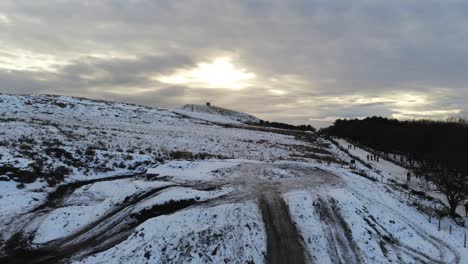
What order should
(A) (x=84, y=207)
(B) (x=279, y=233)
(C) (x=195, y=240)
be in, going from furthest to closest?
(A) (x=84, y=207), (B) (x=279, y=233), (C) (x=195, y=240)

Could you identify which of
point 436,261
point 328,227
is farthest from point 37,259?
point 436,261

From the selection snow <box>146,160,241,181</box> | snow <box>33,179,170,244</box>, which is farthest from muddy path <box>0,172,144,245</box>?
snow <box>146,160,241,181</box>

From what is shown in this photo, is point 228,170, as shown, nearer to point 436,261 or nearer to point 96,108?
point 436,261

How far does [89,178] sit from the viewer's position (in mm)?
22094

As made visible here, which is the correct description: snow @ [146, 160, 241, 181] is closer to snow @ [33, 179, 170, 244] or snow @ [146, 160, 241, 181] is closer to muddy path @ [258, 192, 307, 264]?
snow @ [33, 179, 170, 244]

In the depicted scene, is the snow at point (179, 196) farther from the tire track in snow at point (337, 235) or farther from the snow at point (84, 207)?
the tire track in snow at point (337, 235)

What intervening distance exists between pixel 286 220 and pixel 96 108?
69836 mm

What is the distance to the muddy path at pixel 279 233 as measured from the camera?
1348cm

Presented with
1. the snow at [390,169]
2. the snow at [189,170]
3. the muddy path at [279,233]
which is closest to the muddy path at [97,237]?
the snow at [189,170]

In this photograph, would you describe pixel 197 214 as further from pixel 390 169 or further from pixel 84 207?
pixel 390 169

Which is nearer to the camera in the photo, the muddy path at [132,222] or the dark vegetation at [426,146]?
the muddy path at [132,222]

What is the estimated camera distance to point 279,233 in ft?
49.9

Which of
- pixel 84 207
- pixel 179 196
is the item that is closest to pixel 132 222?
pixel 179 196

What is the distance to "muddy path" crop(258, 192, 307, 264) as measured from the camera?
531 inches
